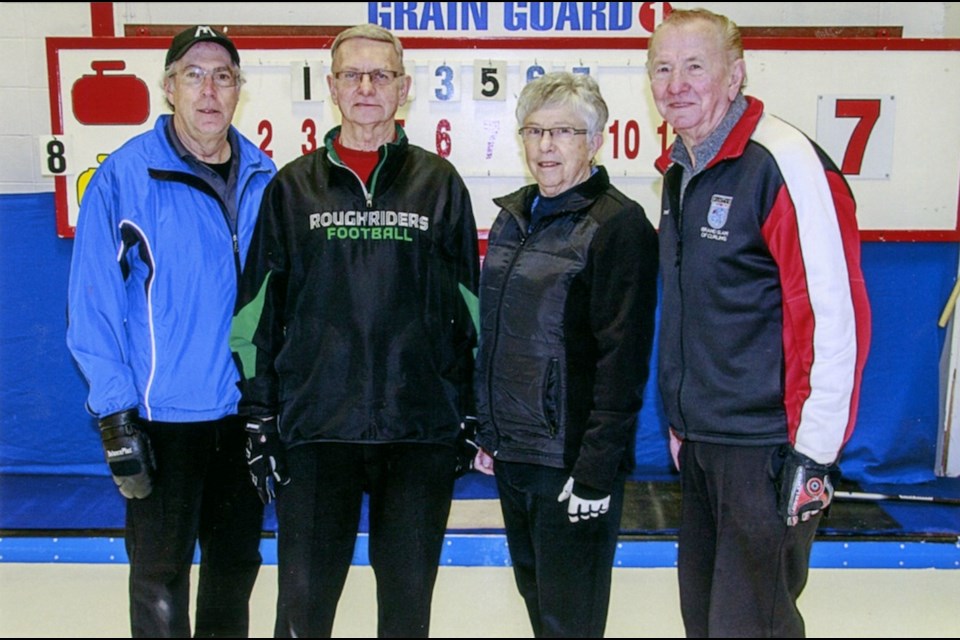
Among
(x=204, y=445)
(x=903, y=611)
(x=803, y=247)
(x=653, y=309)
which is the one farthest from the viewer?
(x=903, y=611)

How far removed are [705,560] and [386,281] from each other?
862 millimetres

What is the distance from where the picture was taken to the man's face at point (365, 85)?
1.73 metres

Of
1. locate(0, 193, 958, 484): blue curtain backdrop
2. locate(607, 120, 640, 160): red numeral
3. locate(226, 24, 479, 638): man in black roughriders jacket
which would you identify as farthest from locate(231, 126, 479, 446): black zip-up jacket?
locate(0, 193, 958, 484): blue curtain backdrop

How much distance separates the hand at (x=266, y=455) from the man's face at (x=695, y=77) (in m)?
1.04

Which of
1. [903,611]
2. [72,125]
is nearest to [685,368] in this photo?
[903,611]

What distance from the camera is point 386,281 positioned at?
66.9 inches

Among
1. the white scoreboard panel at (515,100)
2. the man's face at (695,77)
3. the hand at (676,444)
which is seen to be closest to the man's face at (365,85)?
the man's face at (695,77)

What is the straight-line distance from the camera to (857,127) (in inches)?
136

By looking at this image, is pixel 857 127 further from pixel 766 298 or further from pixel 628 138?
pixel 766 298

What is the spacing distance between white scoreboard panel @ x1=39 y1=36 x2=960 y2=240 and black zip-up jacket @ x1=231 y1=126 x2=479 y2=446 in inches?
67.5

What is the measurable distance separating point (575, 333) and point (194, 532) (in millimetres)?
932

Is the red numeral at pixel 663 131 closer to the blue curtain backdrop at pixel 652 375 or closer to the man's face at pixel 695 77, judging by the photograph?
the blue curtain backdrop at pixel 652 375

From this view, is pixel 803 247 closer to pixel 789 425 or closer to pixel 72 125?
pixel 789 425

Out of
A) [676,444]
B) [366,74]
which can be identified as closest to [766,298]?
[676,444]
